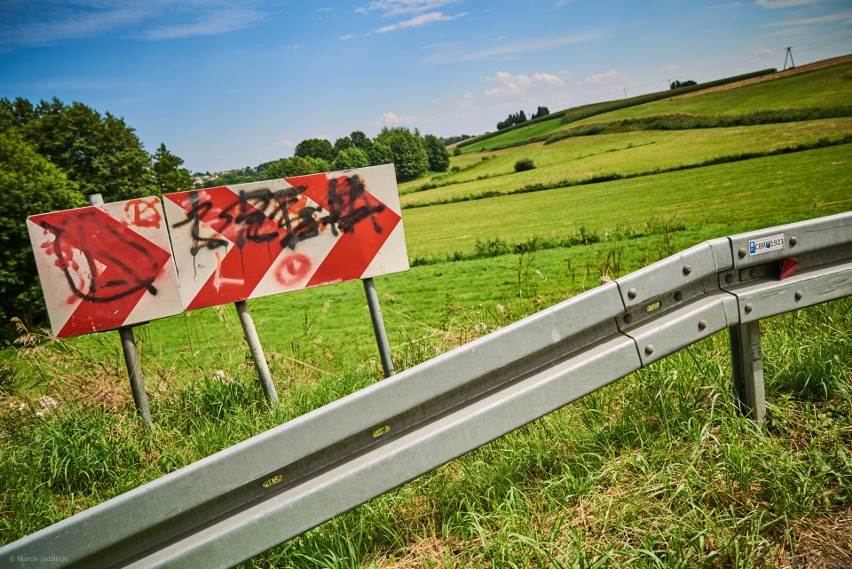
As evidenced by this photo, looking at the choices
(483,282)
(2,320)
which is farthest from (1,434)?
(2,320)

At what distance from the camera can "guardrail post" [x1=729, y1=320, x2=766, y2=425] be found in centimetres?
235

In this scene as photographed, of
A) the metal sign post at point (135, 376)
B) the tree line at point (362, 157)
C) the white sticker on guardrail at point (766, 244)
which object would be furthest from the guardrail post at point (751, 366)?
the tree line at point (362, 157)

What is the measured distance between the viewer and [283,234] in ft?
13.2

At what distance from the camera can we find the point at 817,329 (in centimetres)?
351

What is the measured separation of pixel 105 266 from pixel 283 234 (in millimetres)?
1216

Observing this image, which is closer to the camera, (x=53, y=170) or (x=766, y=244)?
(x=766, y=244)

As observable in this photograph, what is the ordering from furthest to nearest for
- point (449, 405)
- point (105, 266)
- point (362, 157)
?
point (362, 157), point (105, 266), point (449, 405)

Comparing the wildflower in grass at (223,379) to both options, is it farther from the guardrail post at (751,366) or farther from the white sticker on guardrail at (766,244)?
the white sticker on guardrail at (766,244)

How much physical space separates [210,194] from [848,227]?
12.3 ft

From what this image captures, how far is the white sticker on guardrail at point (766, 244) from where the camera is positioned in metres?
2.26

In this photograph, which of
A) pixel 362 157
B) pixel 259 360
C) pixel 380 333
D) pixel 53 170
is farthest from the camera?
pixel 362 157

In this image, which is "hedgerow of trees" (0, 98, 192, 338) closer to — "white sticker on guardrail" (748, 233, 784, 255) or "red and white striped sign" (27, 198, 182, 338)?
"red and white striped sign" (27, 198, 182, 338)

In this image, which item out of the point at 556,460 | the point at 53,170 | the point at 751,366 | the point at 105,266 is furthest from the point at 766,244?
the point at 53,170

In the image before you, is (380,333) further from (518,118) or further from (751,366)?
(518,118)
